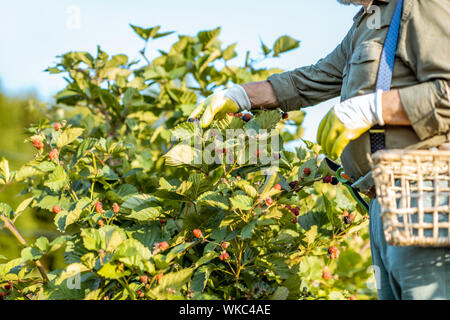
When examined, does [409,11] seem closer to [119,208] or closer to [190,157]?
[190,157]

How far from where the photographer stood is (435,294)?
110cm

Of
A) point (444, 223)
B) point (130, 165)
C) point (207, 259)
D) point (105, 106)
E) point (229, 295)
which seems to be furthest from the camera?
point (105, 106)

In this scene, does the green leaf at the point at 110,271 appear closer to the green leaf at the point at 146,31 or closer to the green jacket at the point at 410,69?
the green jacket at the point at 410,69

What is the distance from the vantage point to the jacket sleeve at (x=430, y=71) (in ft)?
3.64

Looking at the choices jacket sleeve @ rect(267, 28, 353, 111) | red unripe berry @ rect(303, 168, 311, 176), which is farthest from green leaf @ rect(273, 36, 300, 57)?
red unripe berry @ rect(303, 168, 311, 176)

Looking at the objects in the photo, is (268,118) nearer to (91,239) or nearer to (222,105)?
(222,105)

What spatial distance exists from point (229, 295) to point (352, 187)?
51 centimetres

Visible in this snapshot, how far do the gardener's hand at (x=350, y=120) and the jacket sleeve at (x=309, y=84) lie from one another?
380 millimetres

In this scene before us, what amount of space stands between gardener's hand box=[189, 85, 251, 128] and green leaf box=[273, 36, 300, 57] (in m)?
0.82

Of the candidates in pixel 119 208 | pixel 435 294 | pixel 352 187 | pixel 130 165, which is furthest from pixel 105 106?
pixel 435 294

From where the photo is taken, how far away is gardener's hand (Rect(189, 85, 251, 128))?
159cm

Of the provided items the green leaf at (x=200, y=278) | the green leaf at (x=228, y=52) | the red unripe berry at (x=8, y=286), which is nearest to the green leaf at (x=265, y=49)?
the green leaf at (x=228, y=52)

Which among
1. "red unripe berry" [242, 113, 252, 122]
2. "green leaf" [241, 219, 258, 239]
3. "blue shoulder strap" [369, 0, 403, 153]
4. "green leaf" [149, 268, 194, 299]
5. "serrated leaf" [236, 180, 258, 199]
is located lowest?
"green leaf" [149, 268, 194, 299]

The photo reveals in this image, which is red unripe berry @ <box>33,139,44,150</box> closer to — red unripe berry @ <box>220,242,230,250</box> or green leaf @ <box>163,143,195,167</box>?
green leaf @ <box>163,143,195,167</box>
